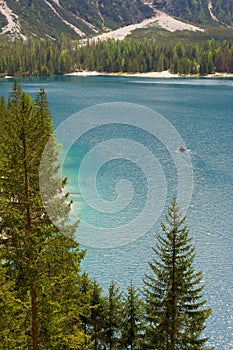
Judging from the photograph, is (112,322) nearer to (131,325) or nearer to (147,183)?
(131,325)

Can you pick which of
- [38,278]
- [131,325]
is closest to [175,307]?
[131,325]

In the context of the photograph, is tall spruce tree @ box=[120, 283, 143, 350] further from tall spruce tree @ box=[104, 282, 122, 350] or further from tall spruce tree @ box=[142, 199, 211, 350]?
tall spruce tree @ box=[142, 199, 211, 350]

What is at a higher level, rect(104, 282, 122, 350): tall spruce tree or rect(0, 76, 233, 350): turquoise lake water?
rect(0, 76, 233, 350): turquoise lake water

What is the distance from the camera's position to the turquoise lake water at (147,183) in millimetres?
43812

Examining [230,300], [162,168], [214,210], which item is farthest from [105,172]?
[230,300]

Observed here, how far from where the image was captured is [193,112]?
13350 centimetres

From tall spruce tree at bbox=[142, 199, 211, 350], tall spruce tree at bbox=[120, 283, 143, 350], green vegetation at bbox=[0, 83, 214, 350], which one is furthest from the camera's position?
tall spruce tree at bbox=[120, 283, 143, 350]

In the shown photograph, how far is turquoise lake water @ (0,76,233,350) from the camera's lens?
4381 centimetres

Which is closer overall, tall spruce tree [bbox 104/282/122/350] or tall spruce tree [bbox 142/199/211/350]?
Result: tall spruce tree [bbox 142/199/211/350]

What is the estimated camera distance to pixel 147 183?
2717 inches

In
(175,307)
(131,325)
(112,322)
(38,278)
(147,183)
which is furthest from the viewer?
(147,183)

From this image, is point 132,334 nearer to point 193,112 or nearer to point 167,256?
point 167,256

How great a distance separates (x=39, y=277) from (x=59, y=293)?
12.7 ft

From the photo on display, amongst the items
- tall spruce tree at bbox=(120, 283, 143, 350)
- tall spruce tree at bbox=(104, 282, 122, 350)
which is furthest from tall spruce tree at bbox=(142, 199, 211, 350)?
tall spruce tree at bbox=(104, 282, 122, 350)
